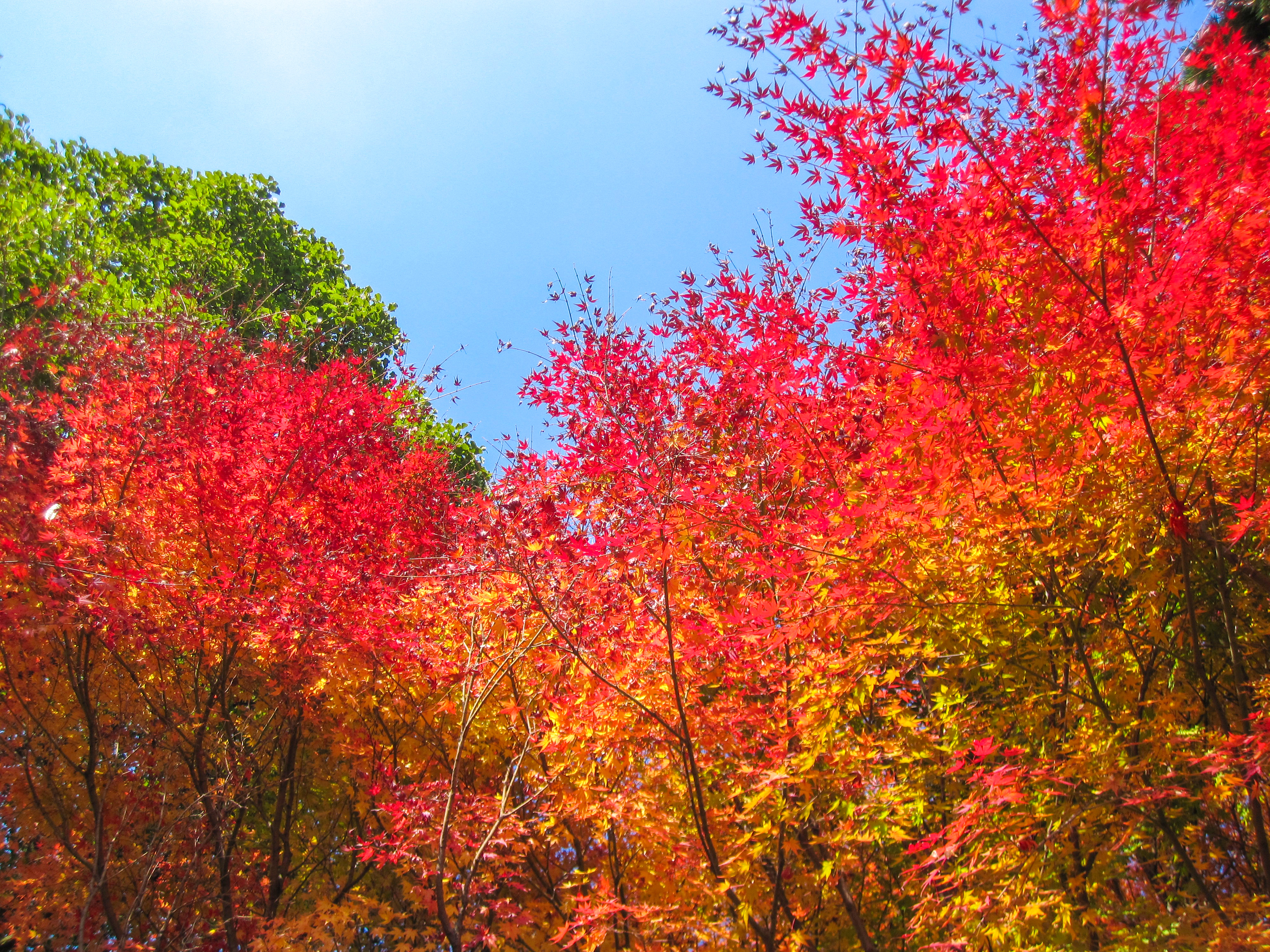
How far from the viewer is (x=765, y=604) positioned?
11.0 ft

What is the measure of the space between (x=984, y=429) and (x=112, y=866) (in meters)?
7.56

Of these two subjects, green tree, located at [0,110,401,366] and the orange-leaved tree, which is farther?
green tree, located at [0,110,401,366]

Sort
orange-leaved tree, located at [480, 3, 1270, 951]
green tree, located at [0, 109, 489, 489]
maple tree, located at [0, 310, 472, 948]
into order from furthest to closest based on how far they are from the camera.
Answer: green tree, located at [0, 109, 489, 489] → maple tree, located at [0, 310, 472, 948] → orange-leaved tree, located at [480, 3, 1270, 951]

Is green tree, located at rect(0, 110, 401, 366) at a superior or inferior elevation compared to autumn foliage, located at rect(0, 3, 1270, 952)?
superior

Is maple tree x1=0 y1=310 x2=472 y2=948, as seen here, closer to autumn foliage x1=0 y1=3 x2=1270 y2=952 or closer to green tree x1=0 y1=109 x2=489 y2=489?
autumn foliage x1=0 y1=3 x2=1270 y2=952

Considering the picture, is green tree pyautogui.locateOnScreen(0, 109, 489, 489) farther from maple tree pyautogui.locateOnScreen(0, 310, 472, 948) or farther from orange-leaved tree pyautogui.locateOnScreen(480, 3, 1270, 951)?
orange-leaved tree pyautogui.locateOnScreen(480, 3, 1270, 951)

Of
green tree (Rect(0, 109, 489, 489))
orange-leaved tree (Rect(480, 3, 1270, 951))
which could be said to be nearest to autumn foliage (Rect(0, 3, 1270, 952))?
orange-leaved tree (Rect(480, 3, 1270, 951))

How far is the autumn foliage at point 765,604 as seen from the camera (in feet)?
10.3

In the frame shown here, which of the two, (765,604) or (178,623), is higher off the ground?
(178,623)


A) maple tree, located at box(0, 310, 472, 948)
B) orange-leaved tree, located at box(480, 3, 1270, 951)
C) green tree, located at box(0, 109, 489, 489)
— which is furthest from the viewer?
green tree, located at box(0, 109, 489, 489)

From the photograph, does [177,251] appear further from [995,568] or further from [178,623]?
[995,568]

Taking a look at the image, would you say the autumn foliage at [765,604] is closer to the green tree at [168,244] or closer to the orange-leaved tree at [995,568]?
the orange-leaved tree at [995,568]

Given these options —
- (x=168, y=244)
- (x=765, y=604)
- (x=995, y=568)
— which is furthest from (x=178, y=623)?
(x=168, y=244)

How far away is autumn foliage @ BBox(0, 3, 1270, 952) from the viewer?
3.13 m
